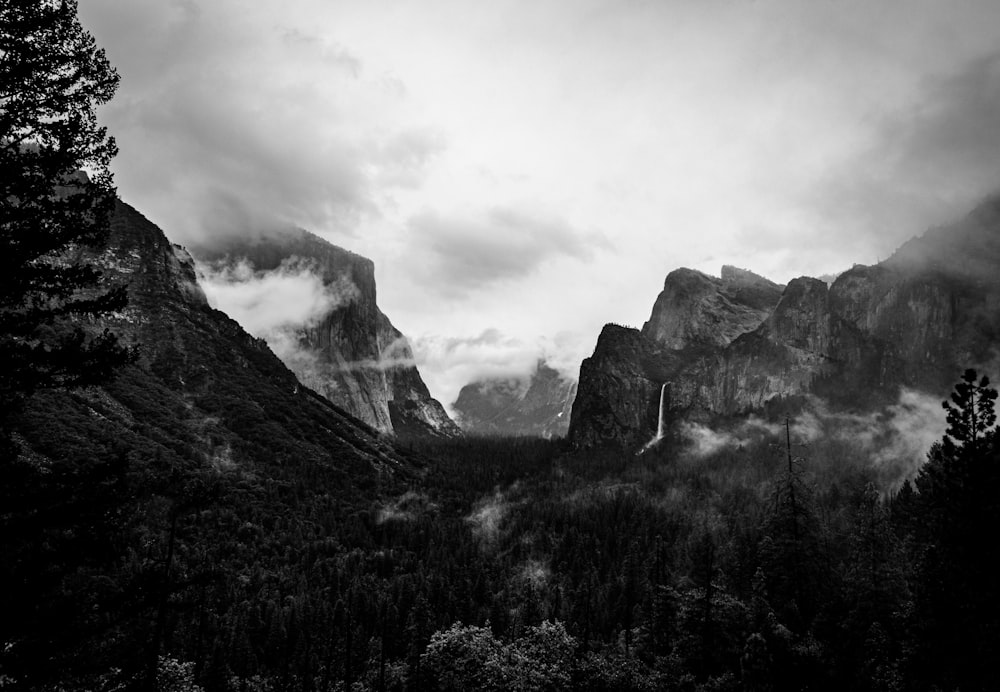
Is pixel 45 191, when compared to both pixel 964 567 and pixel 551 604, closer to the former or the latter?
pixel 964 567

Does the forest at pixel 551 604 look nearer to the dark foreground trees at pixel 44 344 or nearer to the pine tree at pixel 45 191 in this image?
the dark foreground trees at pixel 44 344

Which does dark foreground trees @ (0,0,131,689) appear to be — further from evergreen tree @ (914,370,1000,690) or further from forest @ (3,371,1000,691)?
evergreen tree @ (914,370,1000,690)

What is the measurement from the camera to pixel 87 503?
48.5 ft

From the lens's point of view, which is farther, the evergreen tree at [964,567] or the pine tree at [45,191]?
the evergreen tree at [964,567]

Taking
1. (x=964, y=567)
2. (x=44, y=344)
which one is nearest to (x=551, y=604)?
(x=964, y=567)

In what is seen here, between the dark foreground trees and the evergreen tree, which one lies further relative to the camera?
the evergreen tree

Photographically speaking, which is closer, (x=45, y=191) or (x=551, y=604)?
(x=45, y=191)

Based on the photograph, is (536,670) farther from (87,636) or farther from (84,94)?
(84,94)

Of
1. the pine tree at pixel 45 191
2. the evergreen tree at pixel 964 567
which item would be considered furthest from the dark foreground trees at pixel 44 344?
the evergreen tree at pixel 964 567

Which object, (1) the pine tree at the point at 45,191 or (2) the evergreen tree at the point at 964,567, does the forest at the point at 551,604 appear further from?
(1) the pine tree at the point at 45,191

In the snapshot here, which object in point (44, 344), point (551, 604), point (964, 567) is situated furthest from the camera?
point (551, 604)

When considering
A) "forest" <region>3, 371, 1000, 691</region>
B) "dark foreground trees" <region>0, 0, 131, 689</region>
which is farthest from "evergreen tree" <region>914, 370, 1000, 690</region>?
"dark foreground trees" <region>0, 0, 131, 689</region>

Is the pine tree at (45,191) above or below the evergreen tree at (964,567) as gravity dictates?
above

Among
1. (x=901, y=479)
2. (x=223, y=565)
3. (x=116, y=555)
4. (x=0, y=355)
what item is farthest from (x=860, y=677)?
(x=901, y=479)
